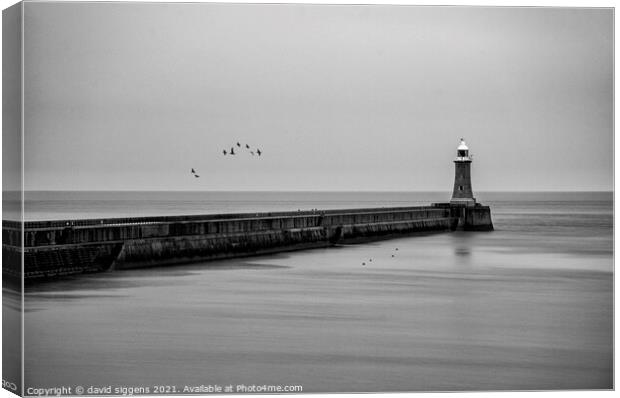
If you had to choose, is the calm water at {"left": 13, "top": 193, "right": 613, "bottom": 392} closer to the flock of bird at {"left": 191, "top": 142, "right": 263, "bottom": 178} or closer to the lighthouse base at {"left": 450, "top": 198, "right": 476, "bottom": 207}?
the flock of bird at {"left": 191, "top": 142, "right": 263, "bottom": 178}

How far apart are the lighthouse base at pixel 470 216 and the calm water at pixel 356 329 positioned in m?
5.30

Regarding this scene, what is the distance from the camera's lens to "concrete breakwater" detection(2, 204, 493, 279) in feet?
38.5

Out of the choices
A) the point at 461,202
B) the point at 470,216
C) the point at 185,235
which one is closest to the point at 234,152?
the point at 185,235

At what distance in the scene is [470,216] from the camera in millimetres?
18906

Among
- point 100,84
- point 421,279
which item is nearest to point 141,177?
point 100,84

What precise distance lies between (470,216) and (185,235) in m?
5.56

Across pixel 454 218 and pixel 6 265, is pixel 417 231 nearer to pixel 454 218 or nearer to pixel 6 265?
pixel 454 218

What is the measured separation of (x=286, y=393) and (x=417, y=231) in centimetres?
1122

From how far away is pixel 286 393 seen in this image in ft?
30.6
